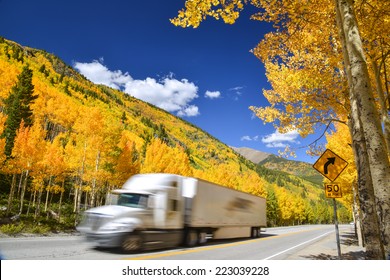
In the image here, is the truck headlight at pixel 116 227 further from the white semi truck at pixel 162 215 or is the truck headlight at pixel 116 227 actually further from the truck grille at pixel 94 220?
the truck grille at pixel 94 220

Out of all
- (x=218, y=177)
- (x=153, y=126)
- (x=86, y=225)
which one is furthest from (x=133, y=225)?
(x=153, y=126)

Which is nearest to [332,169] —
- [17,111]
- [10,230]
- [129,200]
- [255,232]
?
[129,200]

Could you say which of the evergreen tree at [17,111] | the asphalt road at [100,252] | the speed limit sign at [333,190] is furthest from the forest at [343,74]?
the evergreen tree at [17,111]

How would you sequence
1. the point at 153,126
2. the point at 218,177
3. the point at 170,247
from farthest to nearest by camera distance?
the point at 153,126
the point at 218,177
the point at 170,247

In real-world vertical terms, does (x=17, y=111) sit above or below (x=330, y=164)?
above

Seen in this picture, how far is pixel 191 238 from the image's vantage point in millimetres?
12500

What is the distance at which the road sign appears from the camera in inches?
286

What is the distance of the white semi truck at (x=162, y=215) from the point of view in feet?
27.8

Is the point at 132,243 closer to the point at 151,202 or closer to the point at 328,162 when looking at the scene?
the point at 151,202

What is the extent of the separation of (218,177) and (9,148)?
1225 inches

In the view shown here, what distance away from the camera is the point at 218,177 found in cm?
4953

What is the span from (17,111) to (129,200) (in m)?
40.8

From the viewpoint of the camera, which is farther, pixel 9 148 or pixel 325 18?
pixel 9 148
